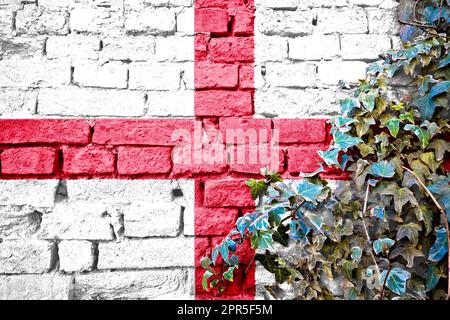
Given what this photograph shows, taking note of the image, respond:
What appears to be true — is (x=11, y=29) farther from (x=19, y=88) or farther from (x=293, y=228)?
(x=293, y=228)

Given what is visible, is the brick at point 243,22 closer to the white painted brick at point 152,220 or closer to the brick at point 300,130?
the brick at point 300,130

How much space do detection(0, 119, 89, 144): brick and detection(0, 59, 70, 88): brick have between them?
0.47ft

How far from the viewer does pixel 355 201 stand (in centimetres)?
129

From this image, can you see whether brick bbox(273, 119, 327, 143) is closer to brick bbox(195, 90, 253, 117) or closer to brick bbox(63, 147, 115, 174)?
brick bbox(195, 90, 253, 117)

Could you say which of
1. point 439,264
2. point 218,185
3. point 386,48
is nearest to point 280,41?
point 386,48

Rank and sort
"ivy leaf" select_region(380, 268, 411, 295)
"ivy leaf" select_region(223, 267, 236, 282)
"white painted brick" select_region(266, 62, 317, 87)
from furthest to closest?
1. "white painted brick" select_region(266, 62, 317, 87)
2. "ivy leaf" select_region(223, 267, 236, 282)
3. "ivy leaf" select_region(380, 268, 411, 295)

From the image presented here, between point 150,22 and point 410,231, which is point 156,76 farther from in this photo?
point 410,231

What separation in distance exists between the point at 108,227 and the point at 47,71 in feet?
2.09

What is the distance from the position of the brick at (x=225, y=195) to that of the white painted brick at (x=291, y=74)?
430 mm

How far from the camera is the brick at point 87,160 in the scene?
4.25 ft

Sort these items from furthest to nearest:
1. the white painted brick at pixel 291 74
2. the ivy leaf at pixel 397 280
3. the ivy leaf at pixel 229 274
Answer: the white painted brick at pixel 291 74 < the ivy leaf at pixel 229 274 < the ivy leaf at pixel 397 280

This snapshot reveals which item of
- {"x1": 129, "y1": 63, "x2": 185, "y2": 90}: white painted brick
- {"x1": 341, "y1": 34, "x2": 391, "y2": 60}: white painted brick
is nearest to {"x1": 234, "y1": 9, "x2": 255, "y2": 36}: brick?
{"x1": 129, "y1": 63, "x2": 185, "y2": 90}: white painted brick

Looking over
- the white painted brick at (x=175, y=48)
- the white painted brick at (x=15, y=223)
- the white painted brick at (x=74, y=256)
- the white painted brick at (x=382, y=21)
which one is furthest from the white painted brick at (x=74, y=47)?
the white painted brick at (x=382, y=21)

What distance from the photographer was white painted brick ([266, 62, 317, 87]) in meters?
1.36
